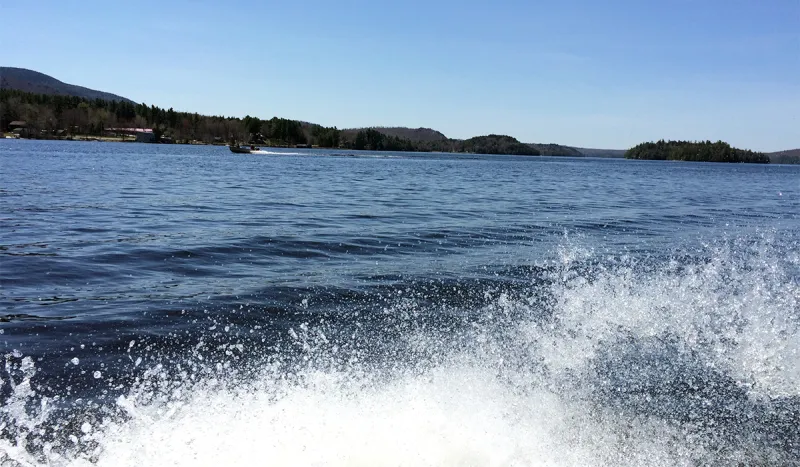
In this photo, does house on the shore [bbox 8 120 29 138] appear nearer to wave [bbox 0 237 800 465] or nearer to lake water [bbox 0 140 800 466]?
lake water [bbox 0 140 800 466]

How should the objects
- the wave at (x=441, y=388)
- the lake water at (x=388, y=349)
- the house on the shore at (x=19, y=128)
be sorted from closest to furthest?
the wave at (x=441, y=388) < the lake water at (x=388, y=349) < the house on the shore at (x=19, y=128)

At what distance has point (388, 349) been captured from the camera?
859 cm

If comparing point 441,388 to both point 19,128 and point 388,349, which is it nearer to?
point 388,349

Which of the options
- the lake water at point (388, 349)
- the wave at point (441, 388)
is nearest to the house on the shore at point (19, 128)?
the lake water at point (388, 349)

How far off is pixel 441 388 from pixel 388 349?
5.94ft

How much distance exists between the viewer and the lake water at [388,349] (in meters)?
5.71

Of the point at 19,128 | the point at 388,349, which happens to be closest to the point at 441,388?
the point at 388,349

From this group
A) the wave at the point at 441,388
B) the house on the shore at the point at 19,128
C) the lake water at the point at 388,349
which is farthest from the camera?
the house on the shore at the point at 19,128

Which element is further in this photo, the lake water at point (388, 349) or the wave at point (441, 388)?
the lake water at point (388, 349)

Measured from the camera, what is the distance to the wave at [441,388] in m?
5.55

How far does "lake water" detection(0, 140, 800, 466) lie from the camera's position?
5711 mm

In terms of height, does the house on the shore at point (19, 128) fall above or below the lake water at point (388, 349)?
above

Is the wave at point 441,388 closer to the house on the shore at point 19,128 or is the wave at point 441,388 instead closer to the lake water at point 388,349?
the lake water at point 388,349

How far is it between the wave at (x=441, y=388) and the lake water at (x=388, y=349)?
1.2 inches
